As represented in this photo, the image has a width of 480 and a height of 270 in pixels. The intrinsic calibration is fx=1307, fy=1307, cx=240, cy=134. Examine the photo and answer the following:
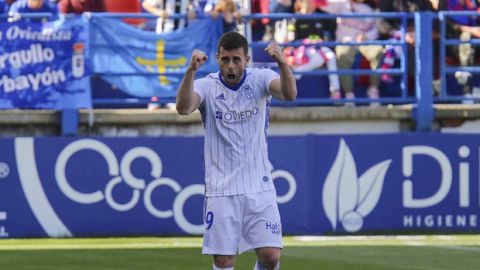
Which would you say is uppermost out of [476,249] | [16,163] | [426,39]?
[426,39]

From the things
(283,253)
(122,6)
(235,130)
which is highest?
(122,6)

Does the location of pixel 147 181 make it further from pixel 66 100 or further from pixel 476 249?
pixel 476 249

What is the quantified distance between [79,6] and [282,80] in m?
8.76

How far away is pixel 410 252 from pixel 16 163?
17.3ft

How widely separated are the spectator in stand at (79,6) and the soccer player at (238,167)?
8230 millimetres

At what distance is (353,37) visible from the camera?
17.7m

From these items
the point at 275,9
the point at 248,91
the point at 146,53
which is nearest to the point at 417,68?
the point at 275,9

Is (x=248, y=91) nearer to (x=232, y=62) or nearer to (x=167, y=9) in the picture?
(x=232, y=62)

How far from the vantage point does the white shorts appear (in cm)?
895

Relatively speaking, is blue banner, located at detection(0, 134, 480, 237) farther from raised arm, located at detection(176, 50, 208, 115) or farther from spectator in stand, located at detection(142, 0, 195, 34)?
raised arm, located at detection(176, 50, 208, 115)

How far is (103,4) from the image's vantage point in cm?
1728

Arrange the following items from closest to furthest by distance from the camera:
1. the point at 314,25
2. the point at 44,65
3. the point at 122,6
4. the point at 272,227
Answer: the point at 272,227, the point at 44,65, the point at 122,6, the point at 314,25

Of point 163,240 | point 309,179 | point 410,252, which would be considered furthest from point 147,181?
point 410,252

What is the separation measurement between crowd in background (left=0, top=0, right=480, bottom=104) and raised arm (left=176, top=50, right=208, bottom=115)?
788 cm
